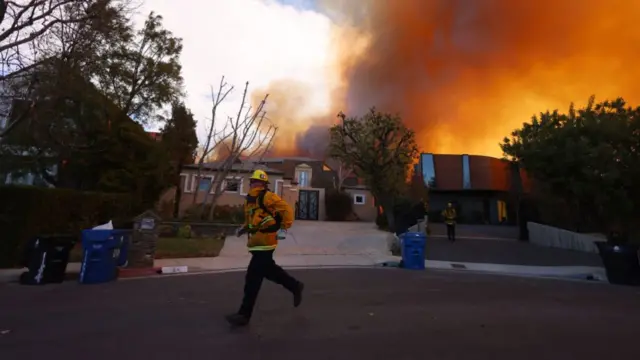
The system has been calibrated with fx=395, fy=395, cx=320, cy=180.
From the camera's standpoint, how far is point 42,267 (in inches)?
307

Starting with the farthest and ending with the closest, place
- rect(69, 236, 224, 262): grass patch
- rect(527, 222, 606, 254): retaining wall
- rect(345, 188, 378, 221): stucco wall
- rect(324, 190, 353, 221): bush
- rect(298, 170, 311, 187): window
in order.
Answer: rect(298, 170, 311, 187): window, rect(345, 188, 378, 221): stucco wall, rect(324, 190, 353, 221): bush, rect(527, 222, 606, 254): retaining wall, rect(69, 236, 224, 262): grass patch

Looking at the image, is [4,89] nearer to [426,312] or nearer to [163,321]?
[163,321]

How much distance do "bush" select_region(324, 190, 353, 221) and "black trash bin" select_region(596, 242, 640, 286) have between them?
2135cm

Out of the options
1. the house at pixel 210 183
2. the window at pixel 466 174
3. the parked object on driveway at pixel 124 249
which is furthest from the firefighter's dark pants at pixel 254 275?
A: the window at pixel 466 174

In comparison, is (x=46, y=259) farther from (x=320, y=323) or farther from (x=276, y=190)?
(x=276, y=190)

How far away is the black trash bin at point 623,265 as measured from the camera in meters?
10.3

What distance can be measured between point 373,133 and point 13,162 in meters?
18.1

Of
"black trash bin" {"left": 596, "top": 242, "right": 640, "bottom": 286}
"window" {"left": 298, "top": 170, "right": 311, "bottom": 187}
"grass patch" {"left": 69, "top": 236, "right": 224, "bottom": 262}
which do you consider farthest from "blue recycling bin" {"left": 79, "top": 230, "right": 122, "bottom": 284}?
"window" {"left": 298, "top": 170, "right": 311, "bottom": 187}

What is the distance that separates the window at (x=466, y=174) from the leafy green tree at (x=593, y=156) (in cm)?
2105

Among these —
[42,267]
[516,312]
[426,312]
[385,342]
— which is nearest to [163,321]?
[385,342]

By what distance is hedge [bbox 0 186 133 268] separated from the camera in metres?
9.41

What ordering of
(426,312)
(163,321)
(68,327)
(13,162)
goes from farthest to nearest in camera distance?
1. (13,162)
2. (426,312)
3. (163,321)
4. (68,327)

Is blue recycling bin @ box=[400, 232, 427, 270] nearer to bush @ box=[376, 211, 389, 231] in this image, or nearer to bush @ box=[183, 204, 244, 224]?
bush @ box=[183, 204, 244, 224]

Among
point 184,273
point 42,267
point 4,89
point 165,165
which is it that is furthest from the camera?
point 165,165
